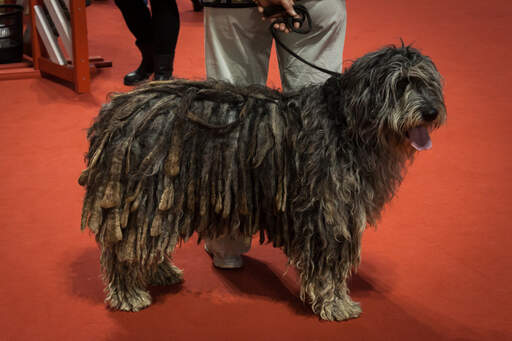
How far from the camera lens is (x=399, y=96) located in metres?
2.11

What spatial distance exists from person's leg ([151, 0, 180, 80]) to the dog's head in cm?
242

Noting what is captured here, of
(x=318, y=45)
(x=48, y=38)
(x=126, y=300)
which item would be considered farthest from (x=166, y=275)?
(x=48, y=38)

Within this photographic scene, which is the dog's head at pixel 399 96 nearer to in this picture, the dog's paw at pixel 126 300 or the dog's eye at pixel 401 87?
the dog's eye at pixel 401 87

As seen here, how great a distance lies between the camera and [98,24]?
21.9 feet

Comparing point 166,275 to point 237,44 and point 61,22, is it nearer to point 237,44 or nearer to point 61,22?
point 237,44

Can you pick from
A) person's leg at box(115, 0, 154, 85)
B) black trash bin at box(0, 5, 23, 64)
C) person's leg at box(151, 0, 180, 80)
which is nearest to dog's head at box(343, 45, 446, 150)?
person's leg at box(151, 0, 180, 80)

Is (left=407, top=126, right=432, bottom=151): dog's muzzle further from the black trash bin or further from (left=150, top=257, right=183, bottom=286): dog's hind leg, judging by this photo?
the black trash bin

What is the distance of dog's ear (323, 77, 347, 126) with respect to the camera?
7.30 ft

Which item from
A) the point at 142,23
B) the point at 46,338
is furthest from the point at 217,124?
the point at 142,23

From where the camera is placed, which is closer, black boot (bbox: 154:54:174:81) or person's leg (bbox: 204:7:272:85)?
person's leg (bbox: 204:7:272:85)

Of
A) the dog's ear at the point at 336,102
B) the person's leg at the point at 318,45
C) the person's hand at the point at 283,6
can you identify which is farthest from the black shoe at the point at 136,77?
the dog's ear at the point at 336,102

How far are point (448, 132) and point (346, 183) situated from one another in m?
2.19

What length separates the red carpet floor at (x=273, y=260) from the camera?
2373mm

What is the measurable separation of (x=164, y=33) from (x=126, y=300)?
7.85ft
